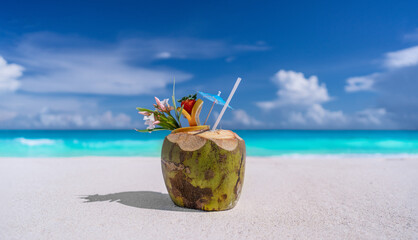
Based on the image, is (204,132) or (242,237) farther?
(204,132)

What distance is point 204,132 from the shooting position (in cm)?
353

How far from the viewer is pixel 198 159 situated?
3.36m

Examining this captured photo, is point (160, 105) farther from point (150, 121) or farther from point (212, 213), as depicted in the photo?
point (212, 213)

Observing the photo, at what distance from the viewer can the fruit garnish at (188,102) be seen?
3.68 meters

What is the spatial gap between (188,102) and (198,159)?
2.45 feet

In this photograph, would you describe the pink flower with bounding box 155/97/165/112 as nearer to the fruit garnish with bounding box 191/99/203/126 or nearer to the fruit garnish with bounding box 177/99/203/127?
the fruit garnish with bounding box 177/99/203/127

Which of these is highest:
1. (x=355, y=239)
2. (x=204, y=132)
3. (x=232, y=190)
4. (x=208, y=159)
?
(x=204, y=132)

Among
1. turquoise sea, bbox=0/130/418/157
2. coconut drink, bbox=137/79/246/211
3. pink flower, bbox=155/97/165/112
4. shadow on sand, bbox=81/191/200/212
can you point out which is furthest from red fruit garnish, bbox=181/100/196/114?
turquoise sea, bbox=0/130/418/157

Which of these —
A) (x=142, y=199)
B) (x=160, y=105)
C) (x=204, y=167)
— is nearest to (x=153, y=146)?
(x=142, y=199)

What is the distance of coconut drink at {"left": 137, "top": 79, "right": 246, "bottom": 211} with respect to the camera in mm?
3377

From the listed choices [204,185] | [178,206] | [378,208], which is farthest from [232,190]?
[378,208]

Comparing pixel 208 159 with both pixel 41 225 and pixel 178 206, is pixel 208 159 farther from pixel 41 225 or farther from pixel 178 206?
pixel 41 225

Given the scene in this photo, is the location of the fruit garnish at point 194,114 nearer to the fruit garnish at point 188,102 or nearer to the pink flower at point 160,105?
the fruit garnish at point 188,102

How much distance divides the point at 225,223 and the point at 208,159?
0.71m
